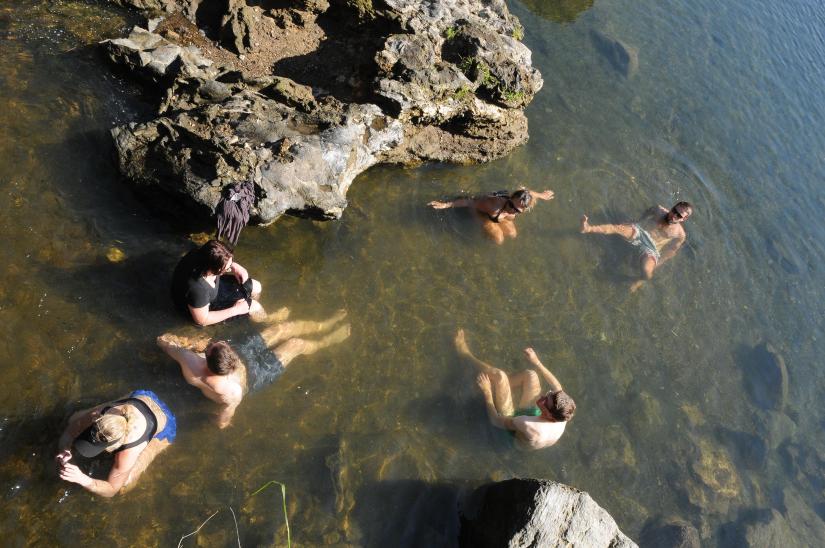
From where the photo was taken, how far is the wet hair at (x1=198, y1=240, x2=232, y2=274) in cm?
650

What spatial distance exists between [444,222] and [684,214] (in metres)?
4.78

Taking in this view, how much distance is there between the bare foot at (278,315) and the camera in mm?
7887

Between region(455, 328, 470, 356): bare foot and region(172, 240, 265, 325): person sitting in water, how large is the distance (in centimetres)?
295

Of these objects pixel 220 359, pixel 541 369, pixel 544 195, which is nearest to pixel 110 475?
pixel 220 359

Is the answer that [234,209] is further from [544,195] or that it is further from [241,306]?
[544,195]

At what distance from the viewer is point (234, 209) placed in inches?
294

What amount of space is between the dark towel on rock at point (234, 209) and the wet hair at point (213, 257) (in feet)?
2.76

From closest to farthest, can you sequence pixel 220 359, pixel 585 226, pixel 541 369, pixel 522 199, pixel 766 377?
pixel 220 359
pixel 541 369
pixel 522 199
pixel 766 377
pixel 585 226

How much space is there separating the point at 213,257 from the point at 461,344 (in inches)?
156

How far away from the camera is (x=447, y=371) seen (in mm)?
8375

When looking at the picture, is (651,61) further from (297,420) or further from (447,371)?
(297,420)

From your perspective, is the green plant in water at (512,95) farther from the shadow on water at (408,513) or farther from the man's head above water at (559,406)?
the shadow on water at (408,513)

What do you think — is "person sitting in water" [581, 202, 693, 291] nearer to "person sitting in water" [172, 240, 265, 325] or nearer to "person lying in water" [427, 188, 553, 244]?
"person lying in water" [427, 188, 553, 244]

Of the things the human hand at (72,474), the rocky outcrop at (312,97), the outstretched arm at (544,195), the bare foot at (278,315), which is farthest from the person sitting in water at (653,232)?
the human hand at (72,474)
